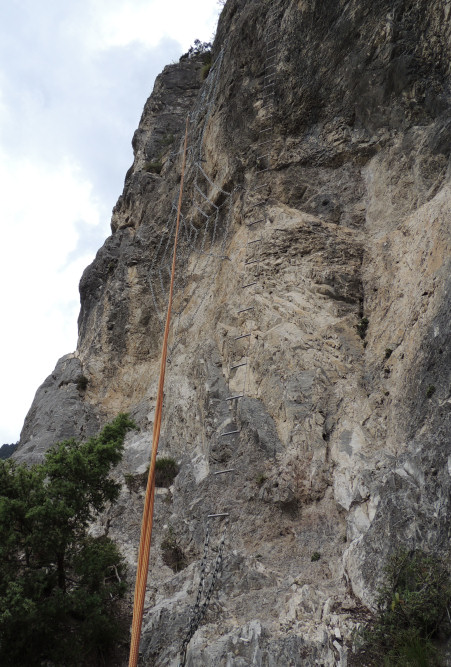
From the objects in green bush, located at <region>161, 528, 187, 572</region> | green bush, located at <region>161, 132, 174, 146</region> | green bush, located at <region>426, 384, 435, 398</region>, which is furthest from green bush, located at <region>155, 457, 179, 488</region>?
green bush, located at <region>161, 132, 174, 146</region>

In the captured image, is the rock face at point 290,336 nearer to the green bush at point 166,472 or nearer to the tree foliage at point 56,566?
the green bush at point 166,472

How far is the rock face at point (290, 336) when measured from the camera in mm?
9727

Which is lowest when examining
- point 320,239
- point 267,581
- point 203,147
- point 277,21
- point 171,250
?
point 267,581

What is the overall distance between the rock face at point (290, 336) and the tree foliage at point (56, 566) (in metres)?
1.19

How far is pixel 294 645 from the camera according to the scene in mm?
8625

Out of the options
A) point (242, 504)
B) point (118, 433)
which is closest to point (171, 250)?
point (118, 433)

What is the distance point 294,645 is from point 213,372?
309 inches

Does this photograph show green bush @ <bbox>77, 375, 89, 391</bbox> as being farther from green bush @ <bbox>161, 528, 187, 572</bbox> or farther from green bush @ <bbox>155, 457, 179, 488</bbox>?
green bush @ <bbox>161, 528, 187, 572</bbox>

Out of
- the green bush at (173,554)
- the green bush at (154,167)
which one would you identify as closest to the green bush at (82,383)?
the green bush at (173,554)

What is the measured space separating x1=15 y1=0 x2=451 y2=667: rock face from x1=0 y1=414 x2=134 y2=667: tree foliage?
1187 mm

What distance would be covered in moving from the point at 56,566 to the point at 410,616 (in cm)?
738

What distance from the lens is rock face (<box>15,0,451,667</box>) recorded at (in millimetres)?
9727

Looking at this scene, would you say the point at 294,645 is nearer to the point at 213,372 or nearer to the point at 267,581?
the point at 267,581

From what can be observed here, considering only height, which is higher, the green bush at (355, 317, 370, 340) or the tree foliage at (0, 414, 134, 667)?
the green bush at (355, 317, 370, 340)
